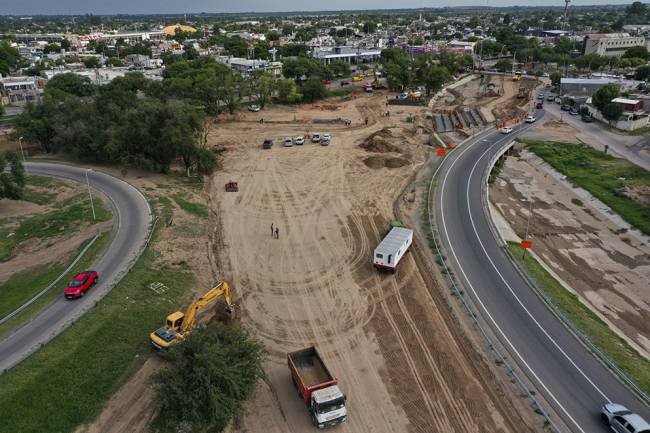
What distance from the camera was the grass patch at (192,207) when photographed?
41.7 meters

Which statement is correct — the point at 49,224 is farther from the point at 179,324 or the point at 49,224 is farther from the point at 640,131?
the point at 640,131

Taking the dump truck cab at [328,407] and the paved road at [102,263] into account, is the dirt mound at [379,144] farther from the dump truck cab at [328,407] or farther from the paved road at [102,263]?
the dump truck cab at [328,407]

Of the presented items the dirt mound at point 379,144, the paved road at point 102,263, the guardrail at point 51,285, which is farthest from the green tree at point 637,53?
the guardrail at point 51,285

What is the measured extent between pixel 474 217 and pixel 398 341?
19.5 metres

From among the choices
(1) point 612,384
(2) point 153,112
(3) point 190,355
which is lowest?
(1) point 612,384

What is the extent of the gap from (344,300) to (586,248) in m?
24.1

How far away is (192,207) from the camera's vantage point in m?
42.7

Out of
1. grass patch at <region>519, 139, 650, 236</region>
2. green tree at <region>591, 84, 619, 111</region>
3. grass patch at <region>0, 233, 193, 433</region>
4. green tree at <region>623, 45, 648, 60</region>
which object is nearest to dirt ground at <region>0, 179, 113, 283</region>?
grass patch at <region>0, 233, 193, 433</region>

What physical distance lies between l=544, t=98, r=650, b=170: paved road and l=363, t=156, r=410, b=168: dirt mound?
98.5 feet

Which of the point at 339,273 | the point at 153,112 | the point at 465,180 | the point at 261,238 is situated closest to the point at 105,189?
the point at 153,112

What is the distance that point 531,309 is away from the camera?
1118 inches

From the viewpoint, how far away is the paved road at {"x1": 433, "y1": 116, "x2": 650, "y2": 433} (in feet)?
71.4

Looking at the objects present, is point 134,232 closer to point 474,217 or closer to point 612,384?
point 474,217

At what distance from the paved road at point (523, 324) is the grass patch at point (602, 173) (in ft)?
48.0
